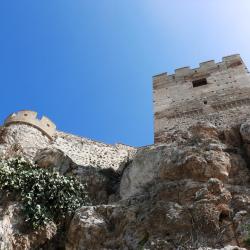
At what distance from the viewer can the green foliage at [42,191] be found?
10.9 metres

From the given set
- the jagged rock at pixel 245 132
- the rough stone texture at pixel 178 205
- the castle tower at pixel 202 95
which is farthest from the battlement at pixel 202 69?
the rough stone texture at pixel 178 205

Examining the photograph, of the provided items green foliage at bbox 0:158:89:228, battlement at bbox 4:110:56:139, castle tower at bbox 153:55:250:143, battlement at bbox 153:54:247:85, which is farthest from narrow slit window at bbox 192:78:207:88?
green foliage at bbox 0:158:89:228

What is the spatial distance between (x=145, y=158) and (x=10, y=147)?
6293mm

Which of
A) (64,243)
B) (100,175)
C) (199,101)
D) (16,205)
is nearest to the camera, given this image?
(64,243)

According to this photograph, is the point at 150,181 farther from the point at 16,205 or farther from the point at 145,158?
the point at 16,205

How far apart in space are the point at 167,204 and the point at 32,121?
10.0 meters

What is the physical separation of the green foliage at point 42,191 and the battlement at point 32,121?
5.56 meters

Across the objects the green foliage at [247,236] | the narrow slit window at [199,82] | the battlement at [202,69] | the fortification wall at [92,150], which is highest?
the battlement at [202,69]

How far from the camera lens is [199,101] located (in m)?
16.6

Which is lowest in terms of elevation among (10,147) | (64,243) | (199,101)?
(64,243)

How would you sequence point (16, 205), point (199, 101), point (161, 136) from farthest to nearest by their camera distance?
point (199, 101)
point (161, 136)
point (16, 205)

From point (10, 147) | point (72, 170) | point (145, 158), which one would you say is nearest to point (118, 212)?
point (145, 158)

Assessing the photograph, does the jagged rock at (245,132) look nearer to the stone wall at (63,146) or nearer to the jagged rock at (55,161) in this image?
the stone wall at (63,146)

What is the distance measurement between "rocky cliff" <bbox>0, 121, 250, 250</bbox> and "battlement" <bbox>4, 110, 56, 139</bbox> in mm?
5499
